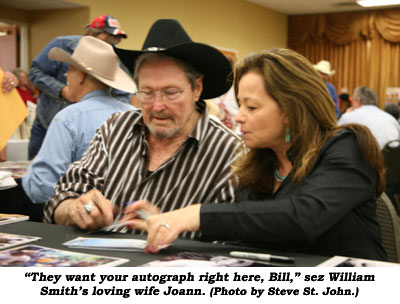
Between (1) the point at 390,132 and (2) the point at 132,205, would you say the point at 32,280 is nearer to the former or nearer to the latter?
(2) the point at 132,205

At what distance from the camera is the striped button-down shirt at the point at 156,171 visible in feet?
5.73

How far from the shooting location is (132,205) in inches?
54.6

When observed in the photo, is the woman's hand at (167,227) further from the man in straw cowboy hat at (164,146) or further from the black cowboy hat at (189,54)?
the black cowboy hat at (189,54)

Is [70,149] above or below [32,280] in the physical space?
above

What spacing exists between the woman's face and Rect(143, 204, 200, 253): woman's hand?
335 mm

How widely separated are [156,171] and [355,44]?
1065 cm

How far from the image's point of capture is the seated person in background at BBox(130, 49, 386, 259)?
1.25m

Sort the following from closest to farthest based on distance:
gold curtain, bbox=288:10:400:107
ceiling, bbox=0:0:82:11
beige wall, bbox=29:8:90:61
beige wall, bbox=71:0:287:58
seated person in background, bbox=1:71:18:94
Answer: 1. seated person in background, bbox=1:71:18:94
2. ceiling, bbox=0:0:82:11
3. beige wall, bbox=29:8:90:61
4. beige wall, bbox=71:0:287:58
5. gold curtain, bbox=288:10:400:107

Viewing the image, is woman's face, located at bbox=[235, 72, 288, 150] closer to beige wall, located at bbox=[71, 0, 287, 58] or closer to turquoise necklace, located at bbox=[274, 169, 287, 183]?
turquoise necklace, located at bbox=[274, 169, 287, 183]

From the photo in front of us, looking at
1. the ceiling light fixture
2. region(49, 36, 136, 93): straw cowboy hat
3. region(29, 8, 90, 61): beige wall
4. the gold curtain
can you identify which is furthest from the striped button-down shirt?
the gold curtain

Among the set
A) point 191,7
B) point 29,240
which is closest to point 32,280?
point 29,240

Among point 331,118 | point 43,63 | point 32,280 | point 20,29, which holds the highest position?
point 20,29

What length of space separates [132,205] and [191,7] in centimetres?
792

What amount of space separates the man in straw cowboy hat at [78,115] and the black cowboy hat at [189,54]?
0.68 meters
